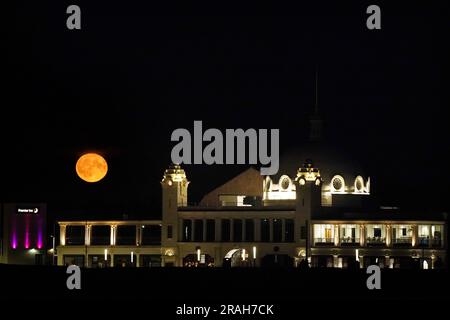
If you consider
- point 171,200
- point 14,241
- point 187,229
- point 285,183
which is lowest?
point 14,241

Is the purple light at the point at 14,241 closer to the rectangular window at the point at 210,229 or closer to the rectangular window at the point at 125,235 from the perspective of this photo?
the rectangular window at the point at 125,235

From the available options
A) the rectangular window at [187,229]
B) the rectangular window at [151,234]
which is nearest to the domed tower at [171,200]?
the rectangular window at [187,229]

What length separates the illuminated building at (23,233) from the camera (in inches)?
6693

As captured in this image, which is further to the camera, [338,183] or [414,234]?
[338,183]

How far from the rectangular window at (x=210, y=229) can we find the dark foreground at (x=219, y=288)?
113ft

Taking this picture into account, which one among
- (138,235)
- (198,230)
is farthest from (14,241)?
(198,230)

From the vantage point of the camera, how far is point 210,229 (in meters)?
177

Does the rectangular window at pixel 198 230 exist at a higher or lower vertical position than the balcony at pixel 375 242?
higher

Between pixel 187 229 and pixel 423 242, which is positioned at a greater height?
Answer: pixel 187 229

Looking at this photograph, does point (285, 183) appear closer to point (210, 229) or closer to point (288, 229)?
point (288, 229)

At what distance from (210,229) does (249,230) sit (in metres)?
3.87

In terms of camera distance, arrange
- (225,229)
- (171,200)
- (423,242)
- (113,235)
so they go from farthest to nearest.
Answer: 1. (171,200)
2. (113,235)
3. (225,229)
4. (423,242)

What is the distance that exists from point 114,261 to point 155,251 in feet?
13.5
